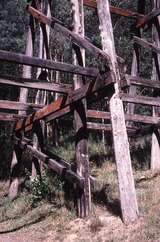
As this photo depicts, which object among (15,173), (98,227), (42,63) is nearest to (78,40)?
(42,63)

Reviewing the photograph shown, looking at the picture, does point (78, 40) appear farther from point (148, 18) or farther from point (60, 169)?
point (148, 18)

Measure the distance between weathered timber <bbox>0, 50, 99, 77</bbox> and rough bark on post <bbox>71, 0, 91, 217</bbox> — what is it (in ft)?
2.51

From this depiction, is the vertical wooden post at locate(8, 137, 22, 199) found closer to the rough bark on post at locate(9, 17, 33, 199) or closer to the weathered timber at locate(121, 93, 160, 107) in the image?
the rough bark on post at locate(9, 17, 33, 199)

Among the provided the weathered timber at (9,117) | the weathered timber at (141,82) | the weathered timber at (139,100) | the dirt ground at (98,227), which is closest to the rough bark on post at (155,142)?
the weathered timber at (139,100)

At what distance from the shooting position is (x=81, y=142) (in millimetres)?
8617

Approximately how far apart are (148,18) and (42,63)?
4.72 metres

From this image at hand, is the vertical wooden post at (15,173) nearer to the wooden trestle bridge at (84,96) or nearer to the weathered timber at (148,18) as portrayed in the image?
the wooden trestle bridge at (84,96)

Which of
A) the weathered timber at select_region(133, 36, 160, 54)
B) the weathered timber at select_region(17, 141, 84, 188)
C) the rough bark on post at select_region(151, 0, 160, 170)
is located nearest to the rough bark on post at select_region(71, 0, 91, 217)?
the weathered timber at select_region(17, 141, 84, 188)

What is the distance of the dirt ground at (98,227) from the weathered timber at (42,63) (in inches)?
99.3

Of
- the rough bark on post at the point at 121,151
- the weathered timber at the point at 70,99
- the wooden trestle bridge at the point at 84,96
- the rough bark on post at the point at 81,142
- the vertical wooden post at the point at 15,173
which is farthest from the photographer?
the vertical wooden post at the point at 15,173

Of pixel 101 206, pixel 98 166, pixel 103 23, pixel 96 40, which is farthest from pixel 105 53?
pixel 96 40

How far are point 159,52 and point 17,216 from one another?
503cm

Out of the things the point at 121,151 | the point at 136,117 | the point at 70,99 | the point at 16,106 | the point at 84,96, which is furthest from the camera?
the point at 136,117

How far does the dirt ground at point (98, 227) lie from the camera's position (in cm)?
700
